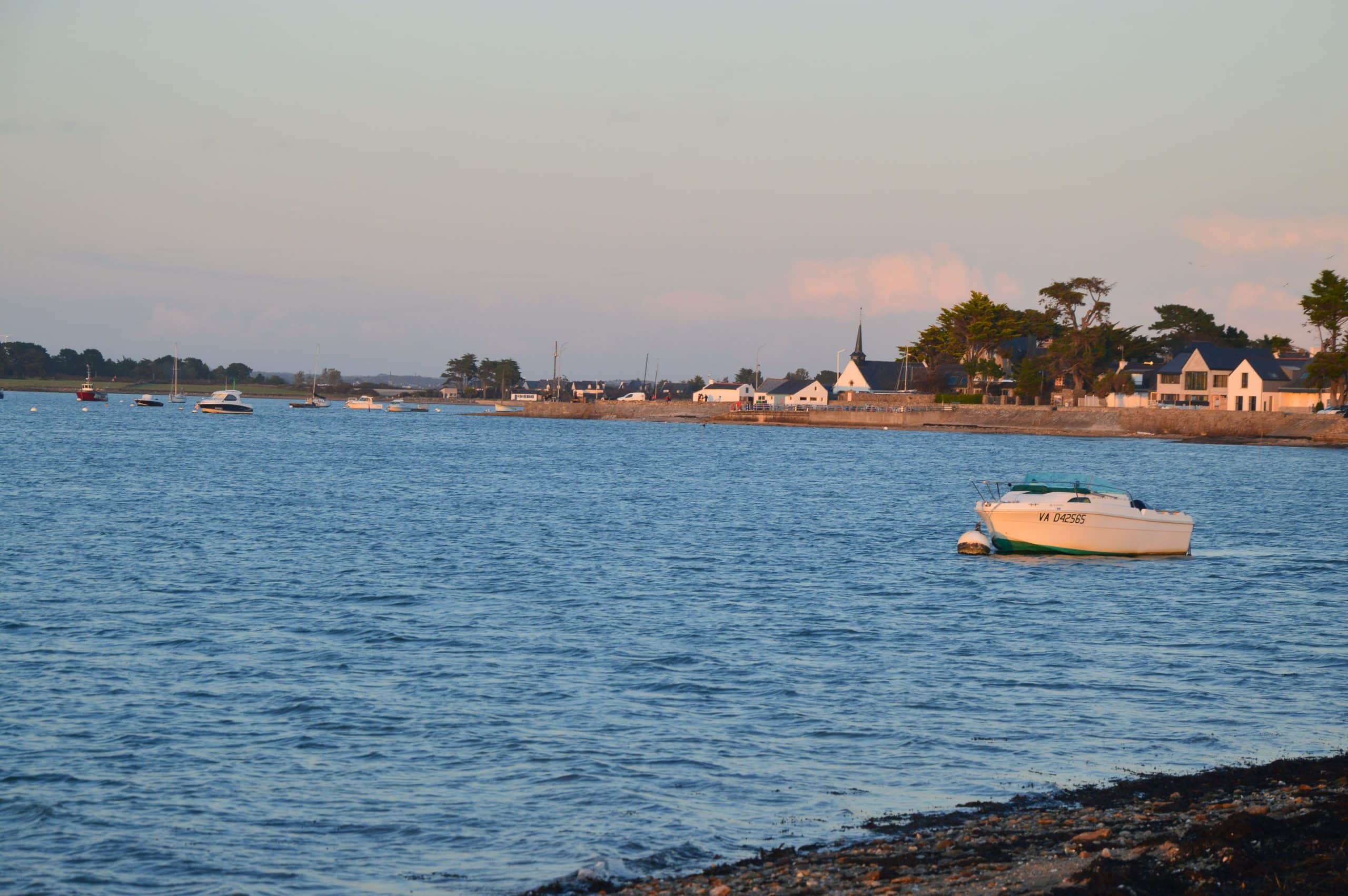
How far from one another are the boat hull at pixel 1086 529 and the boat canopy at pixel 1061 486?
3.12ft

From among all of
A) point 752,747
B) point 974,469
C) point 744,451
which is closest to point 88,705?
point 752,747

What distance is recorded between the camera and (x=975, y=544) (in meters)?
36.8

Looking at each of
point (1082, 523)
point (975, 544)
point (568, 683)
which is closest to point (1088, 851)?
point (568, 683)

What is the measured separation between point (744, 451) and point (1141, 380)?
71.6 m

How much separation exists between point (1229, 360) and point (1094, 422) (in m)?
18.9

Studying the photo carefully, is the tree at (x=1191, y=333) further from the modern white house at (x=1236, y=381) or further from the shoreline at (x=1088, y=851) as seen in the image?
the shoreline at (x=1088, y=851)

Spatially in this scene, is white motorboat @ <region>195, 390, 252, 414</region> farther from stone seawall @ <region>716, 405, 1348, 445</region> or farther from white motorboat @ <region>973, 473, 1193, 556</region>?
white motorboat @ <region>973, 473, 1193, 556</region>

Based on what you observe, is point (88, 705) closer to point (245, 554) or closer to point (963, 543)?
point (245, 554)

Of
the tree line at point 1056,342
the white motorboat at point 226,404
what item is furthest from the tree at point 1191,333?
the white motorboat at point 226,404

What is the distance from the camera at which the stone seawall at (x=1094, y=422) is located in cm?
12338

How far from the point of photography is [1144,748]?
612 inches

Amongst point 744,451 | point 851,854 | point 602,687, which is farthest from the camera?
point 744,451

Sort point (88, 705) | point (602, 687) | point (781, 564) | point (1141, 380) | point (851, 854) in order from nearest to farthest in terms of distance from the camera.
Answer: point (851, 854)
point (88, 705)
point (602, 687)
point (781, 564)
point (1141, 380)

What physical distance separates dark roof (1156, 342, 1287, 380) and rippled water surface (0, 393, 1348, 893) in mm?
102241
